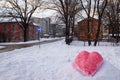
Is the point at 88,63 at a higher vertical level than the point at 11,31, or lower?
lower

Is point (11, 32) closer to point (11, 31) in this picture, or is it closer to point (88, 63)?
point (11, 31)

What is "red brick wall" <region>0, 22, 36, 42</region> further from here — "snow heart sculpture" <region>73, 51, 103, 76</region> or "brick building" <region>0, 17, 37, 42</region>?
"snow heart sculpture" <region>73, 51, 103, 76</region>

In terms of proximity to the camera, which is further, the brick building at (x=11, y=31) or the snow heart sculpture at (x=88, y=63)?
the brick building at (x=11, y=31)

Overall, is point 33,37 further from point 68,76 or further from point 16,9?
point 68,76

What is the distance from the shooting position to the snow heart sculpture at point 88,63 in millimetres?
10029

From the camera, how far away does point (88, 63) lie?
33.9ft

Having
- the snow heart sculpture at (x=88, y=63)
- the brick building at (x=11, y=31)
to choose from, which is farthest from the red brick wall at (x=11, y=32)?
the snow heart sculpture at (x=88, y=63)

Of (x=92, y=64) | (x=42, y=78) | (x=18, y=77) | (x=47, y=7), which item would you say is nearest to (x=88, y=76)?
(x=92, y=64)

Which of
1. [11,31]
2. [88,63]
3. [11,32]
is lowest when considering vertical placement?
[88,63]

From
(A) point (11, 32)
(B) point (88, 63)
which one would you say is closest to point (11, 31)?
(A) point (11, 32)

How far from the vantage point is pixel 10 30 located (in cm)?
6612

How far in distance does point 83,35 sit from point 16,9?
18.5 m

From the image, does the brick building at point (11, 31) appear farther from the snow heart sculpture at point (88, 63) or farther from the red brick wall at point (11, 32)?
the snow heart sculpture at point (88, 63)

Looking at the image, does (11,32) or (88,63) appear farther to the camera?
(11,32)
